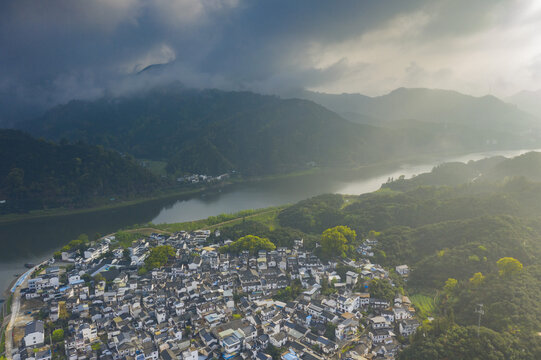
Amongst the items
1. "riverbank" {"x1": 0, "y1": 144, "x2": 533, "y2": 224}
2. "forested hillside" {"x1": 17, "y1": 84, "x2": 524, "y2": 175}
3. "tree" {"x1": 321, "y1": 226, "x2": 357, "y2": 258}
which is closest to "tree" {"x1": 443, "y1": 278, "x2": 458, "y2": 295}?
"tree" {"x1": 321, "y1": 226, "x2": 357, "y2": 258}

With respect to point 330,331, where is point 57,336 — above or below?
above

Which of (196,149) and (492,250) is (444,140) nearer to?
(196,149)

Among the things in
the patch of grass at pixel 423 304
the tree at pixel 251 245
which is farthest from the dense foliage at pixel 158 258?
the patch of grass at pixel 423 304

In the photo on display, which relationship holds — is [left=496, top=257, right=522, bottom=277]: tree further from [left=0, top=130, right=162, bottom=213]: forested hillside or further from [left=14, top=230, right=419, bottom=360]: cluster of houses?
[left=0, top=130, right=162, bottom=213]: forested hillside

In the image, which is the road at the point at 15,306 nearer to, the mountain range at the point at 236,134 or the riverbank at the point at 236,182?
the riverbank at the point at 236,182

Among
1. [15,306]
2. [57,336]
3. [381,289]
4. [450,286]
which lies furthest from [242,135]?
[57,336]

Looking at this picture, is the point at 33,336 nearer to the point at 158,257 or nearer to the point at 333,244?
the point at 158,257

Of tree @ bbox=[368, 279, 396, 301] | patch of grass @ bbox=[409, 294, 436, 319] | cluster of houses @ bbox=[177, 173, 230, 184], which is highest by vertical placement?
cluster of houses @ bbox=[177, 173, 230, 184]
